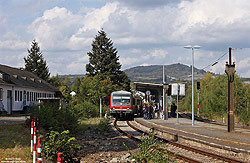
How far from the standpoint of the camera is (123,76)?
90.1m

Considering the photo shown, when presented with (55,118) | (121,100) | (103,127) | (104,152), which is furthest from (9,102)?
(104,152)

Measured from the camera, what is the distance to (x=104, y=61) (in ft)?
287

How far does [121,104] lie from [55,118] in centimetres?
2159

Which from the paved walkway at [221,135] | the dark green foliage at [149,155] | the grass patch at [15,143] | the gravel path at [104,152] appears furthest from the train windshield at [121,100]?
the dark green foliage at [149,155]

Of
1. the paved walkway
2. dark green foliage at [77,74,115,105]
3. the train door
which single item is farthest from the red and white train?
the paved walkway

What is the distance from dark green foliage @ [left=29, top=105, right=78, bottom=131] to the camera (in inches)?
767

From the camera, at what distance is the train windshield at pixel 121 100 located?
41.9 meters

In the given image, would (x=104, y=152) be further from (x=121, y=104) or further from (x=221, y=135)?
(x=121, y=104)

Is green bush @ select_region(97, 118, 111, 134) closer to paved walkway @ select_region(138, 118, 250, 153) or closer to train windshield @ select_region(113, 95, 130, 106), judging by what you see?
paved walkway @ select_region(138, 118, 250, 153)

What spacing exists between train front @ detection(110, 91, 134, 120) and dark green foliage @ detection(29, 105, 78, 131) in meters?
19.3

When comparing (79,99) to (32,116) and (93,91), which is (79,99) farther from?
(32,116)

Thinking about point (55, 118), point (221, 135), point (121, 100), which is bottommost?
point (221, 135)

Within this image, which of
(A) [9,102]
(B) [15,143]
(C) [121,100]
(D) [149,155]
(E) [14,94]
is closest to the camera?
(D) [149,155]

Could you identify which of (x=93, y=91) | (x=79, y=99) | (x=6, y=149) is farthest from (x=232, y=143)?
(x=79, y=99)
